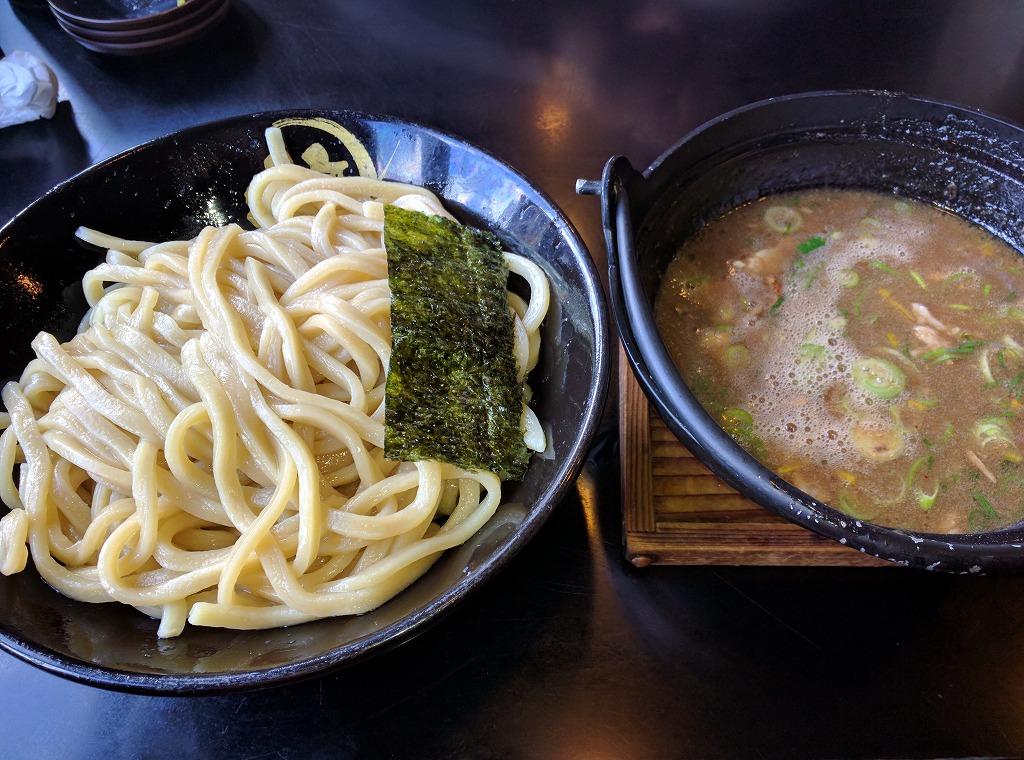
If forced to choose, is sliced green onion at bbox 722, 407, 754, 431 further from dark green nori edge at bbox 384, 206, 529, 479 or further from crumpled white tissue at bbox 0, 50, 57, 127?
crumpled white tissue at bbox 0, 50, 57, 127

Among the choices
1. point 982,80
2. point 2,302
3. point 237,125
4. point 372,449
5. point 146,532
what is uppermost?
point 982,80

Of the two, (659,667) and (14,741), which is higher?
(659,667)

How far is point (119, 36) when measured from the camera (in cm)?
326

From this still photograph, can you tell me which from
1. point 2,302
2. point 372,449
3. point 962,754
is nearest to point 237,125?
point 2,302

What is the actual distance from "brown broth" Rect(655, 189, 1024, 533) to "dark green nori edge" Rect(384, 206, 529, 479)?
448 millimetres

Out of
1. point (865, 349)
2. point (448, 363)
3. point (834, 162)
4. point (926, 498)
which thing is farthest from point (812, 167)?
point (448, 363)

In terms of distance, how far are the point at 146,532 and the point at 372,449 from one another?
→ 0.54 metres

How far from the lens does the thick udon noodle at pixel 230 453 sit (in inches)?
A: 58.5

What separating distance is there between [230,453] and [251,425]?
91 millimetres

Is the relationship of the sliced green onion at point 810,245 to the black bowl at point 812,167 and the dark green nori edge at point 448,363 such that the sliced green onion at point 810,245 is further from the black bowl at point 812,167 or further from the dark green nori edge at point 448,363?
the dark green nori edge at point 448,363

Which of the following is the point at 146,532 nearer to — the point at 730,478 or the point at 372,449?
the point at 372,449

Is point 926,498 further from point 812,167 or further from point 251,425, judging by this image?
point 251,425

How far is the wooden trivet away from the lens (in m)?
1.65

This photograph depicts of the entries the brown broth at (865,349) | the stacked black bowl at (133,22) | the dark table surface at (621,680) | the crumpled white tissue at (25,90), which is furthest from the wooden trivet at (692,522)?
the stacked black bowl at (133,22)
